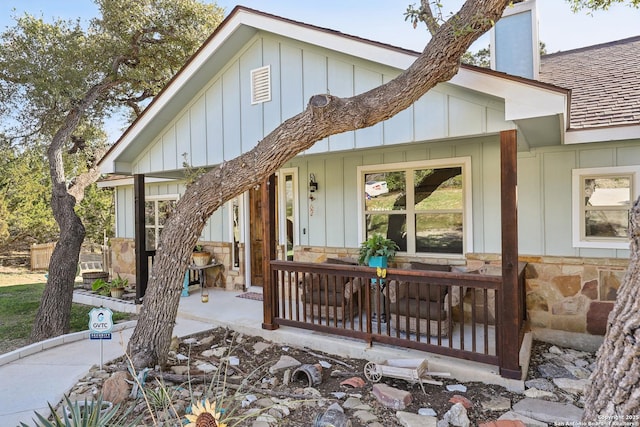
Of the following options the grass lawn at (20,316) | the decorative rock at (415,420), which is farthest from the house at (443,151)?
the grass lawn at (20,316)

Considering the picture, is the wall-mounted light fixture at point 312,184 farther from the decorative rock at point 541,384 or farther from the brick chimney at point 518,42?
the decorative rock at point 541,384

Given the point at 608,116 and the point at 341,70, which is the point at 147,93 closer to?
the point at 341,70

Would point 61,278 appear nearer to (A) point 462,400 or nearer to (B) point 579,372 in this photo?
(A) point 462,400

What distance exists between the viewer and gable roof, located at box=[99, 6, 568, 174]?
11.1 ft

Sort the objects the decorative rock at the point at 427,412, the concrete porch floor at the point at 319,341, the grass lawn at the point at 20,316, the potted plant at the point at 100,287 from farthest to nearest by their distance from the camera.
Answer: the potted plant at the point at 100,287, the grass lawn at the point at 20,316, the concrete porch floor at the point at 319,341, the decorative rock at the point at 427,412

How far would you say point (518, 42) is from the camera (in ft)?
18.8

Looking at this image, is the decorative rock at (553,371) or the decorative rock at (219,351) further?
the decorative rock at (219,351)

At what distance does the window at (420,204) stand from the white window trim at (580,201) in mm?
1202

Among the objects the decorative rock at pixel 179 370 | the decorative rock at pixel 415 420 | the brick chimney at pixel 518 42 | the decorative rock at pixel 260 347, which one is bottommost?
the decorative rock at pixel 415 420

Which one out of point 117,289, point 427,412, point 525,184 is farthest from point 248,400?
point 117,289

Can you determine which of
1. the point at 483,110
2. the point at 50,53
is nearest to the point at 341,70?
the point at 483,110

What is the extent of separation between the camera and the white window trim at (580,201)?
14.2 ft

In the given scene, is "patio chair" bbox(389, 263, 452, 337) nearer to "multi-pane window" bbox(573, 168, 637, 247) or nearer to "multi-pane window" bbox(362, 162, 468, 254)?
"multi-pane window" bbox(362, 162, 468, 254)

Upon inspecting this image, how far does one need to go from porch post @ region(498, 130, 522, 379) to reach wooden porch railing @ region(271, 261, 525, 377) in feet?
0.06
